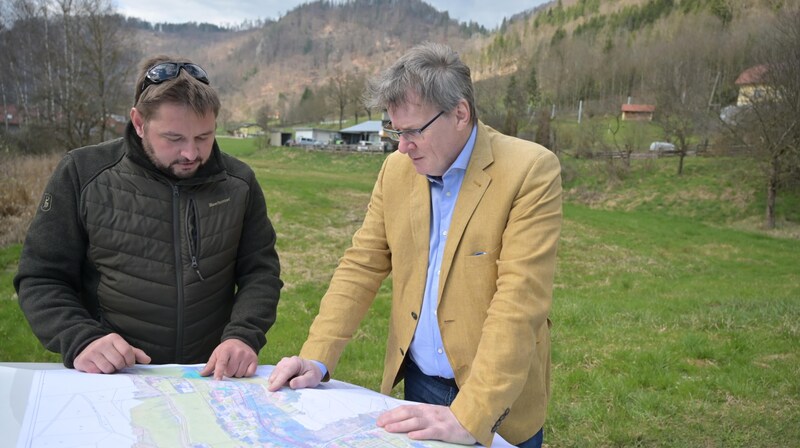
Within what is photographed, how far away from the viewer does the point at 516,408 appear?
7.98 feet

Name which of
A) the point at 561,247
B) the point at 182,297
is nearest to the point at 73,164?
the point at 182,297

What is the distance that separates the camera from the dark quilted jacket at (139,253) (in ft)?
8.02

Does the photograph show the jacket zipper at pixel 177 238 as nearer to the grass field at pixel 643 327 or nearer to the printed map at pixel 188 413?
the printed map at pixel 188 413

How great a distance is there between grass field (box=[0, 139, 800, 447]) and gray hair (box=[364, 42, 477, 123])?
11.1 feet

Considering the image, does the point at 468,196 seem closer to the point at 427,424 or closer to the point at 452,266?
the point at 452,266

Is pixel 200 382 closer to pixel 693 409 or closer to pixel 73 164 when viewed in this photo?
pixel 73 164

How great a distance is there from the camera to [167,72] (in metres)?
2.42

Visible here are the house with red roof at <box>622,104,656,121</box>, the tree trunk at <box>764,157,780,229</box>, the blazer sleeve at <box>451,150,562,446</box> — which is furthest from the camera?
the house with red roof at <box>622,104,656,121</box>

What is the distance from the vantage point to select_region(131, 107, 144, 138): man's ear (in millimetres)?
2486

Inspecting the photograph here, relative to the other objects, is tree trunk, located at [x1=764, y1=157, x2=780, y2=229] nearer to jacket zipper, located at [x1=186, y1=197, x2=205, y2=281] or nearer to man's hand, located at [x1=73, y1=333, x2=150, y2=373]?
jacket zipper, located at [x1=186, y1=197, x2=205, y2=281]

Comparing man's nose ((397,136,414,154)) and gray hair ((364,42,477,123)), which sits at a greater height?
gray hair ((364,42,477,123))

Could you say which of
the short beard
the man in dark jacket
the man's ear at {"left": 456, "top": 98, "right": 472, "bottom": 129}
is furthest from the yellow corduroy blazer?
the short beard

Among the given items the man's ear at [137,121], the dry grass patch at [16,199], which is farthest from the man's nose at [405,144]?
the dry grass patch at [16,199]

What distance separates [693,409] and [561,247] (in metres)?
12.6
